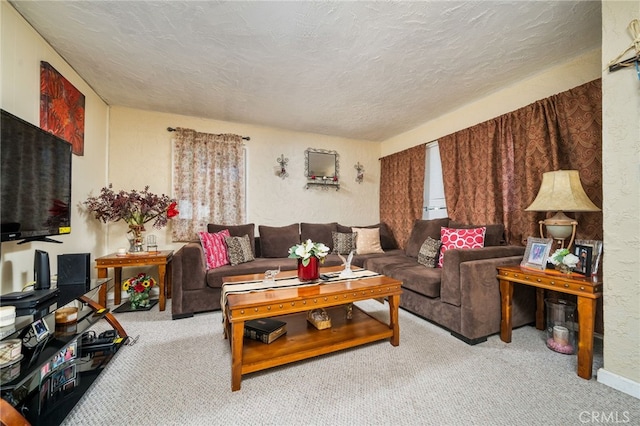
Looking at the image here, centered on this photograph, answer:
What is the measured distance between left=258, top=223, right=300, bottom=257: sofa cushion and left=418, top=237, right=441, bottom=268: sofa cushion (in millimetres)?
1651

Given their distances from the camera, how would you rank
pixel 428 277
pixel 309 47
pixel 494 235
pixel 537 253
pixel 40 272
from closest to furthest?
pixel 40 272 < pixel 537 253 < pixel 309 47 < pixel 428 277 < pixel 494 235

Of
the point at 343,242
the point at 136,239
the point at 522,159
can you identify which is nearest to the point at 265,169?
the point at 343,242

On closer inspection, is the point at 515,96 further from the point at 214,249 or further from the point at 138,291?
the point at 138,291

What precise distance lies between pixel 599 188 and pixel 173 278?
3749mm

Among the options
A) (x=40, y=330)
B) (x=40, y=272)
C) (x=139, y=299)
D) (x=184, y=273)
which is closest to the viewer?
(x=40, y=330)

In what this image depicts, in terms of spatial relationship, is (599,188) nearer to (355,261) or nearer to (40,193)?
(355,261)

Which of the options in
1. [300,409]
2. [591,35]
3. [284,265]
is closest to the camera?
[300,409]

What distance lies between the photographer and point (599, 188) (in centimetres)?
201

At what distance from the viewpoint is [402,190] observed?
4.07 metres

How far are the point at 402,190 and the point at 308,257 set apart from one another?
2647mm

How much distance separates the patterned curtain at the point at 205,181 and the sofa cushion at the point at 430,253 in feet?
8.08

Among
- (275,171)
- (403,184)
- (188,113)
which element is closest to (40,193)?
(188,113)

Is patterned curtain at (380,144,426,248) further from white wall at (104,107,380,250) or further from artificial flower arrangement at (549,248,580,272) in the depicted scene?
artificial flower arrangement at (549,248,580,272)

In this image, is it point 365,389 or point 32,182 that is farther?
point 32,182
